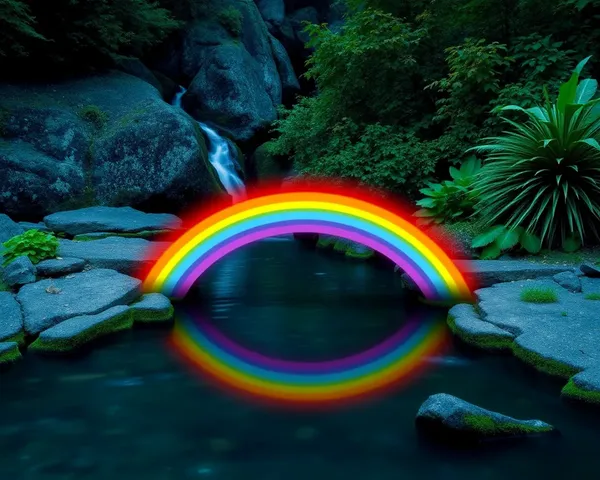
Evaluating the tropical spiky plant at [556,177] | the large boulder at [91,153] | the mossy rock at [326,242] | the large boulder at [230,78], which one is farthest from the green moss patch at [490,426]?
the large boulder at [230,78]

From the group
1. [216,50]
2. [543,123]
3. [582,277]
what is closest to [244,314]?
[582,277]

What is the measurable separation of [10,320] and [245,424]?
2.55 metres

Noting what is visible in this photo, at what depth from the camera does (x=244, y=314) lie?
576cm

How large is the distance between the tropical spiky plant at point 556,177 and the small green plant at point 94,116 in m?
8.73

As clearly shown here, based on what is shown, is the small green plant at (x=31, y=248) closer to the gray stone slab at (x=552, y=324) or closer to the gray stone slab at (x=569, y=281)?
the gray stone slab at (x=552, y=324)

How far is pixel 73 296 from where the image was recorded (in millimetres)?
5000

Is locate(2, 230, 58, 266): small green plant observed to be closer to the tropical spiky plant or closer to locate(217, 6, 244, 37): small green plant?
the tropical spiky plant

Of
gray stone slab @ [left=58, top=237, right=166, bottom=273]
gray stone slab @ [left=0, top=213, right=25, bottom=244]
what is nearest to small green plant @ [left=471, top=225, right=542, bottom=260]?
gray stone slab @ [left=58, top=237, right=166, bottom=273]

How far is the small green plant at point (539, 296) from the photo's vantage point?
4805 millimetres

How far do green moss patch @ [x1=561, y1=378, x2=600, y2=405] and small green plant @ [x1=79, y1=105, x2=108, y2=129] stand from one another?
1096 cm

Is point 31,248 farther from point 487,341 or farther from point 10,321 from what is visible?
point 487,341

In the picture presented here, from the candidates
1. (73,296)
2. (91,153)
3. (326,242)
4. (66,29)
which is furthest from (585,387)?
(66,29)

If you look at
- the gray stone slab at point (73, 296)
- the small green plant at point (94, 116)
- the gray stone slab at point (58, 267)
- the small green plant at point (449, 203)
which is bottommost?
the gray stone slab at point (73, 296)

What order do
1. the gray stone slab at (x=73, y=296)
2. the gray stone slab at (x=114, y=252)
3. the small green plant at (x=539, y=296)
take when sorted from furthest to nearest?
1. the gray stone slab at (x=114, y=252)
2. the small green plant at (x=539, y=296)
3. the gray stone slab at (x=73, y=296)
